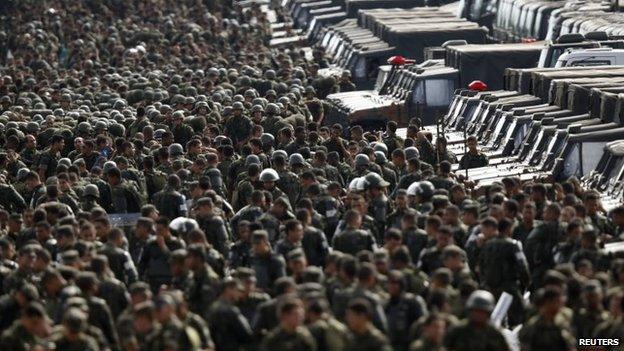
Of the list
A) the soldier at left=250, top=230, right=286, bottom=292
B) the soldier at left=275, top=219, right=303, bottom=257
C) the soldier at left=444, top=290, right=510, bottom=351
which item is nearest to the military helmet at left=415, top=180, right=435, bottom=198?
the soldier at left=275, top=219, right=303, bottom=257

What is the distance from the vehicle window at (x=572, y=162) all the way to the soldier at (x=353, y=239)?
244 inches

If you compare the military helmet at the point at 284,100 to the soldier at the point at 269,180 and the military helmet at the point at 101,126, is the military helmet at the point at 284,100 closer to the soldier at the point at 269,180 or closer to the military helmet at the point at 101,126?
the military helmet at the point at 101,126

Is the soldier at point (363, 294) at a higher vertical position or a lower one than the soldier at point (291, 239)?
higher

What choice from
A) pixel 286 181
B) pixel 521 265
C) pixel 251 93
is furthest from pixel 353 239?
pixel 251 93

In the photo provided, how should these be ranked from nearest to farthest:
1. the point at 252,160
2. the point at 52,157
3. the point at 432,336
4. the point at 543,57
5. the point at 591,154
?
1. the point at 432,336
2. the point at 591,154
3. the point at 252,160
4. the point at 52,157
5. the point at 543,57

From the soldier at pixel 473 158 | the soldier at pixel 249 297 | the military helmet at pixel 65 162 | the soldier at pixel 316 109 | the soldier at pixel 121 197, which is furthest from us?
the soldier at pixel 316 109

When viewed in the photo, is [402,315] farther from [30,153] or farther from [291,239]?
[30,153]

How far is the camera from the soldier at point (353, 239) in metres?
23.4

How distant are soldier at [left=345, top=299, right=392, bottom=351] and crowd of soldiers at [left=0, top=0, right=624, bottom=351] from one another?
14 millimetres

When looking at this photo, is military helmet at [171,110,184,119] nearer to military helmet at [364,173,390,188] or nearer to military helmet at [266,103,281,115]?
military helmet at [266,103,281,115]

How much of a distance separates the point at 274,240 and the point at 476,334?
728 centimetres

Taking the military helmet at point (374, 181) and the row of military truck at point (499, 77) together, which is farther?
the row of military truck at point (499, 77)

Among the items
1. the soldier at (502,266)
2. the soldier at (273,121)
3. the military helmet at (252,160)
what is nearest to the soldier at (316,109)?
the soldier at (273,121)

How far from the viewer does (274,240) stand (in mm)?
24750
